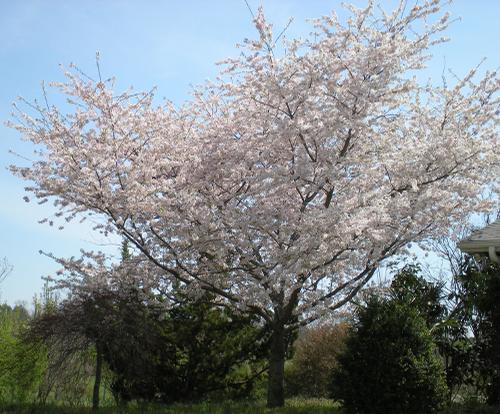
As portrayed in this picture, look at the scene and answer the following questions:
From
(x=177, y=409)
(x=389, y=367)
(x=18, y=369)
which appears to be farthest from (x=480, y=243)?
(x=18, y=369)

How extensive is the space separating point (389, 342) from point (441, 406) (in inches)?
39.5

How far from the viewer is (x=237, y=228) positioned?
913 centimetres

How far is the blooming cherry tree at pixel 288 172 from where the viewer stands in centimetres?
886

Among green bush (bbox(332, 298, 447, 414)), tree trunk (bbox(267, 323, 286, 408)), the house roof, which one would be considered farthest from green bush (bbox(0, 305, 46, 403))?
the house roof

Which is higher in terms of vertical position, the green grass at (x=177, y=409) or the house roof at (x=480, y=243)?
the house roof at (x=480, y=243)

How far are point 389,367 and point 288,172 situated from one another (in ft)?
9.82

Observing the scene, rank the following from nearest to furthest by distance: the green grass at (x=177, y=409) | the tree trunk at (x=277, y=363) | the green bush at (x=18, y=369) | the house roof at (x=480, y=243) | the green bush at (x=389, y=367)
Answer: the green bush at (x=389, y=367)
the house roof at (x=480, y=243)
the green grass at (x=177, y=409)
the tree trunk at (x=277, y=363)
the green bush at (x=18, y=369)

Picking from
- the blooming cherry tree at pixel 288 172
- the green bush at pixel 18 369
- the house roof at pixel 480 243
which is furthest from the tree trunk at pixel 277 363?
the green bush at pixel 18 369

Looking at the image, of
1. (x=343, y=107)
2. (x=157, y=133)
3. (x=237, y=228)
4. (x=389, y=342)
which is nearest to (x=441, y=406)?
(x=389, y=342)

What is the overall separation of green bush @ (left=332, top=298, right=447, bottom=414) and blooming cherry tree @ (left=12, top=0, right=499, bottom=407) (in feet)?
3.96

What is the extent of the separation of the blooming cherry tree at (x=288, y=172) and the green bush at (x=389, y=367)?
3.96 ft

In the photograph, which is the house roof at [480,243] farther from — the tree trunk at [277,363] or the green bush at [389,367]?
the tree trunk at [277,363]

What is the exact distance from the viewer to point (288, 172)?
8898mm

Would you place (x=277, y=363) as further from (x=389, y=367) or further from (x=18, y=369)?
(x=18, y=369)
